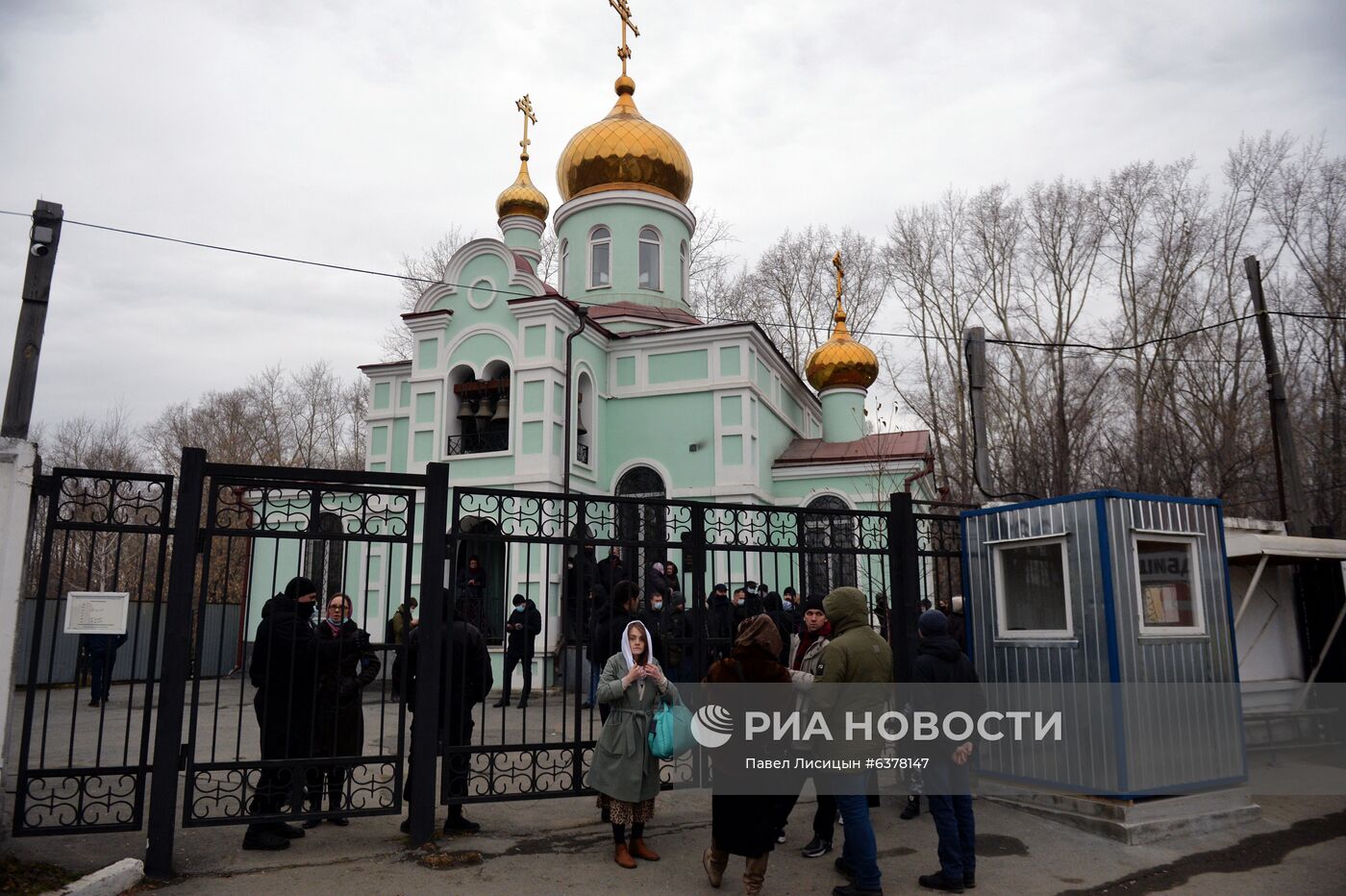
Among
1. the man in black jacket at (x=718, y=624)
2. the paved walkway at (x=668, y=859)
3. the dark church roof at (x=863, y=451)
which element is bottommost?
the paved walkway at (x=668, y=859)

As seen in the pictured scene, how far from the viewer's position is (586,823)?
657 centimetres

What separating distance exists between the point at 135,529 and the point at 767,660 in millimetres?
3904

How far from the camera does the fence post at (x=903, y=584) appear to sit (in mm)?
7188

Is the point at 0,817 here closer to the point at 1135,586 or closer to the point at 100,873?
the point at 100,873

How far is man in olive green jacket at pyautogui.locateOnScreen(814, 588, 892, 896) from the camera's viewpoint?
16.2 ft

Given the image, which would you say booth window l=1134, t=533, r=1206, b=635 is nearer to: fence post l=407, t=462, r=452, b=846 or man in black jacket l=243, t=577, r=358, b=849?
fence post l=407, t=462, r=452, b=846

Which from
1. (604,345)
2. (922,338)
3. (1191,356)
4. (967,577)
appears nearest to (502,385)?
(604,345)

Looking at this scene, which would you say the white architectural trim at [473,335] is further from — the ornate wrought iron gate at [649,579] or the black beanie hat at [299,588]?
the black beanie hat at [299,588]

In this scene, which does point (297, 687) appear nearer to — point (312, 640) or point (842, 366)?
point (312, 640)

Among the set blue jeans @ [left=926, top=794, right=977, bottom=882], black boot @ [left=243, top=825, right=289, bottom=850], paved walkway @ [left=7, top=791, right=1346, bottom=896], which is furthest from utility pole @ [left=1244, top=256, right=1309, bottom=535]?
black boot @ [left=243, top=825, right=289, bottom=850]

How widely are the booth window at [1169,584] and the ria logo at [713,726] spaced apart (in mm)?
3463

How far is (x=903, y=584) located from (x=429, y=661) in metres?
3.80

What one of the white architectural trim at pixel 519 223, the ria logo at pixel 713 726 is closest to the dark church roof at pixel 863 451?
the white architectural trim at pixel 519 223

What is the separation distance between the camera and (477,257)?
18984 millimetres
